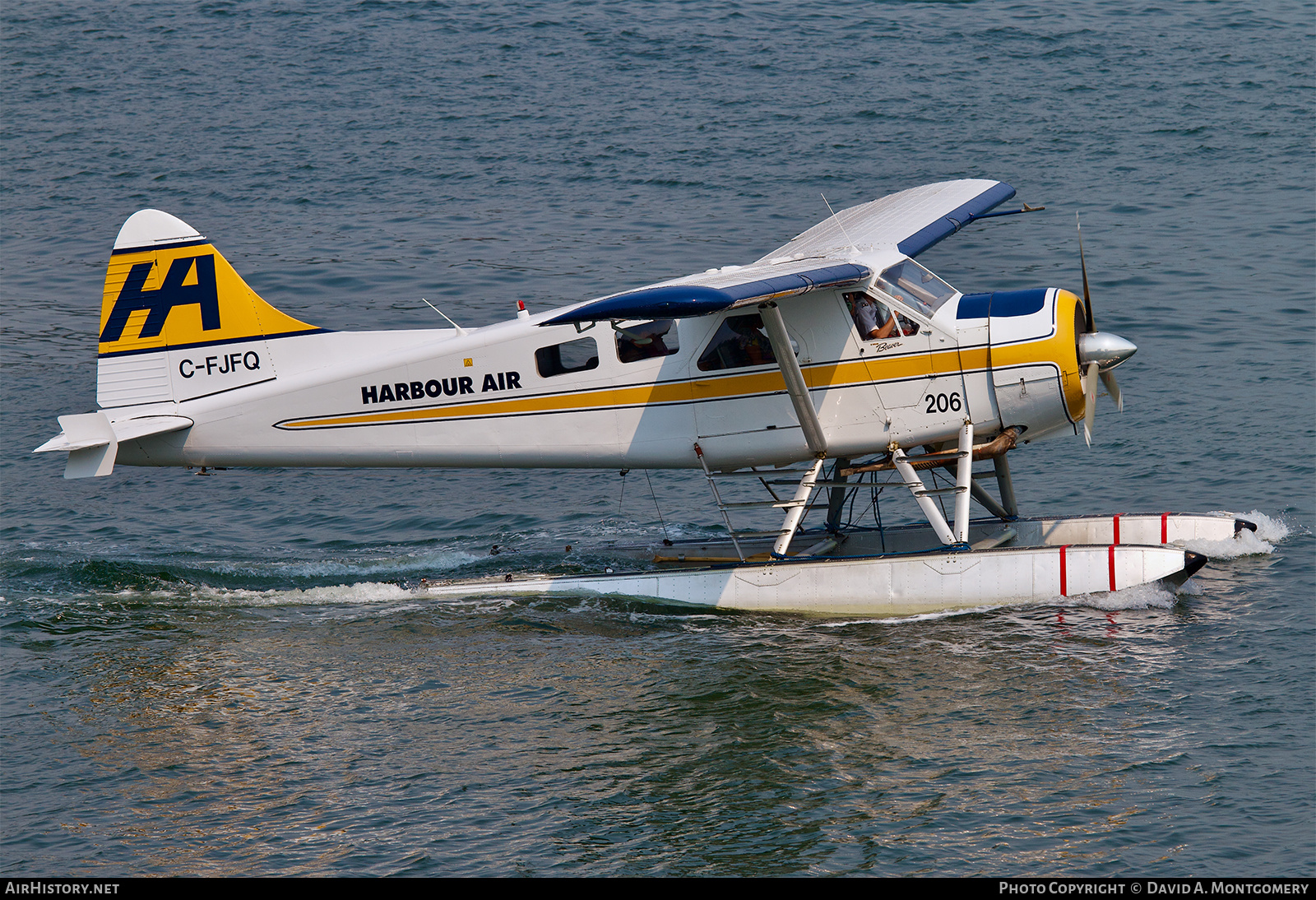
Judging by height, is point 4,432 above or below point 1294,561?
above

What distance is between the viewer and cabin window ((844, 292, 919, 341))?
12.4m

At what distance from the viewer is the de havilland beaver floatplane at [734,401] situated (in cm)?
1227

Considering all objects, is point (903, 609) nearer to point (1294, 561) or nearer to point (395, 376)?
point (1294, 561)

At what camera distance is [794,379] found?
1216 cm

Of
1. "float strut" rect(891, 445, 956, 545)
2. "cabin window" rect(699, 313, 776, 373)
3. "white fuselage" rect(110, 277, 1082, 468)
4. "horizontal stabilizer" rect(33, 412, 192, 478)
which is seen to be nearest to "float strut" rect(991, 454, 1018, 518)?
"white fuselage" rect(110, 277, 1082, 468)

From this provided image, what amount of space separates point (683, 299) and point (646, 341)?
228 cm

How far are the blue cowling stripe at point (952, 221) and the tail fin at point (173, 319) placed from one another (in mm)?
6656

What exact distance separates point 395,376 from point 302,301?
10.3 m

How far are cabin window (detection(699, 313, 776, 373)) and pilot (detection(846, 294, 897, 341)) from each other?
865mm

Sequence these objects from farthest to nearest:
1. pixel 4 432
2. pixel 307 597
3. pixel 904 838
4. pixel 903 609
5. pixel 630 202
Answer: pixel 630 202 < pixel 4 432 < pixel 307 597 < pixel 903 609 < pixel 904 838

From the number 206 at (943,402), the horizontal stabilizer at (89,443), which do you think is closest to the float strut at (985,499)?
the number 206 at (943,402)

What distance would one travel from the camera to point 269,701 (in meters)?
11.3

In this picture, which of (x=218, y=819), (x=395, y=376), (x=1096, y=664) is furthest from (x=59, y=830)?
(x=1096, y=664)

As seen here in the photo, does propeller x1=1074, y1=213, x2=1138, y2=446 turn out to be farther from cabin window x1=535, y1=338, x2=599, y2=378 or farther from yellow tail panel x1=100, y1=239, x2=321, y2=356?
yellow tail panel x1=100, y1=239, x2=321, y2=356
